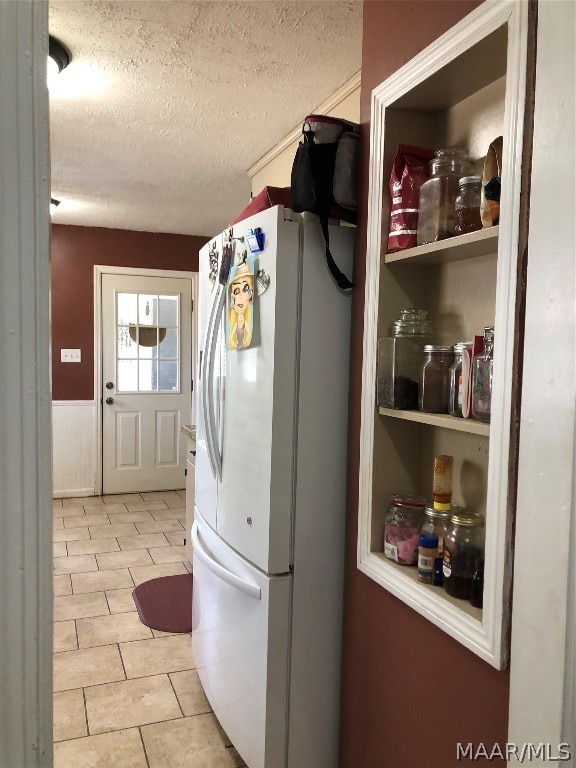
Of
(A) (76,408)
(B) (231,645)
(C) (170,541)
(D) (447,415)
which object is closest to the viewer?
(D) (447,415)

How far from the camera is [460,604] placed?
1.26 meters

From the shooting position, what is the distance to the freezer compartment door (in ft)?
5.65

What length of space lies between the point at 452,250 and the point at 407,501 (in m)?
0.65

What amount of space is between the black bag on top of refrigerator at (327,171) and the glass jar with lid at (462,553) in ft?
2.49

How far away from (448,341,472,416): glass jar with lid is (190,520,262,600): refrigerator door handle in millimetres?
835

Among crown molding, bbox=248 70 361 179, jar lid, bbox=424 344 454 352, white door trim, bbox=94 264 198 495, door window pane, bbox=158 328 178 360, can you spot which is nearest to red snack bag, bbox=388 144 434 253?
jar lid, bbox=424 344 454 352

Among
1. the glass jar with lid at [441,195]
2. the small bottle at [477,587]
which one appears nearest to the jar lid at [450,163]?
the glass jar with lid at [441,195]

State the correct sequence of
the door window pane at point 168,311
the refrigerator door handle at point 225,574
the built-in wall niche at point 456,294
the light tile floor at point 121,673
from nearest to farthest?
the built-in wall niche at point 456,294
the refrigerator door handle at point 225,574
the light tile floor at point 121,673
the door window pane at point 168,311

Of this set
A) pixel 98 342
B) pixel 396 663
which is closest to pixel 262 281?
pixel 396 663

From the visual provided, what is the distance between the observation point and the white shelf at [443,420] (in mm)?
1185

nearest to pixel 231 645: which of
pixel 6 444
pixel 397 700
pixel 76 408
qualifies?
pixel 397 700

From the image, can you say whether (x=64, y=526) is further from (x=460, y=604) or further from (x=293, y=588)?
(x=460, y=604)

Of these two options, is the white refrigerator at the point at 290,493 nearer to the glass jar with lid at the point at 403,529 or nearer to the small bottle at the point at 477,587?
the glass jar with lid at the point at 403,529

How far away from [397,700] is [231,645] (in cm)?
68
